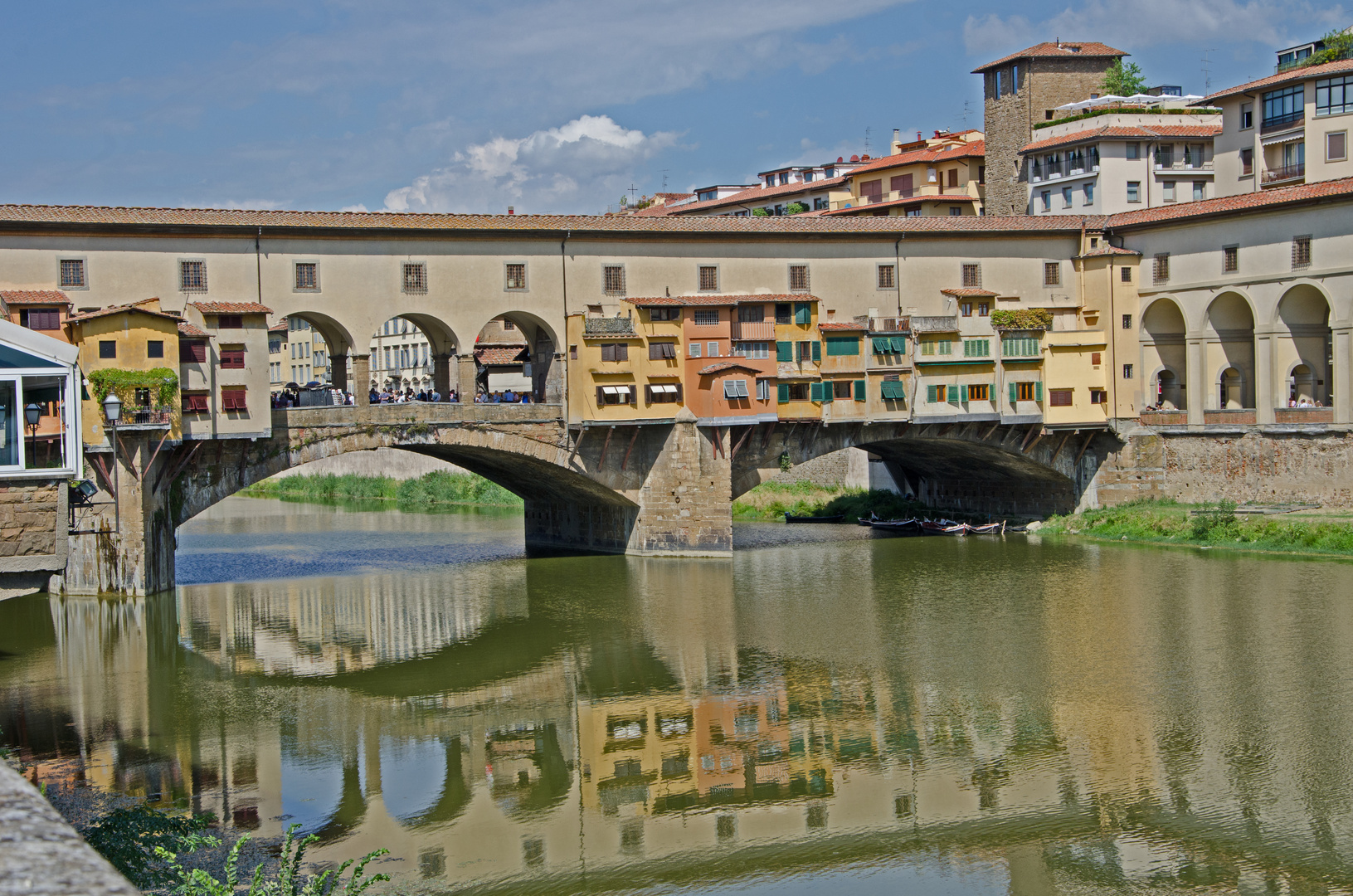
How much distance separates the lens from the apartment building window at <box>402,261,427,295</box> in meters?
35.6

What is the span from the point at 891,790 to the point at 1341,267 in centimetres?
2728

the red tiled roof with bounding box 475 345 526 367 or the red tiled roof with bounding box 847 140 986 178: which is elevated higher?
the red tiled roof with bounding box 847 140 986 178

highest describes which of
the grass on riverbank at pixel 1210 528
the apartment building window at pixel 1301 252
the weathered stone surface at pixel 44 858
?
the apartment building window at pixel 1301 252

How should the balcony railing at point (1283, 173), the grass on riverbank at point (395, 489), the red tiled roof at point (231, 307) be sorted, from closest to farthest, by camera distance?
the red tiled roof at point (231, 307) → the balcony railing at point (1283, 173) → the grass on riverbank at point (395, 489)

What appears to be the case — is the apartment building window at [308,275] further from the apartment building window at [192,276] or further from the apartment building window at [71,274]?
the apartment building window at [71,274]

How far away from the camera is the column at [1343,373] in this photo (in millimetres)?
37594

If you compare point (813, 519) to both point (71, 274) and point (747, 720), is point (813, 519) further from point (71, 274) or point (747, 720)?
point (747, 720)

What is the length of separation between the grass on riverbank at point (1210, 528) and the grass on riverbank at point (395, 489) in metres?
23.5

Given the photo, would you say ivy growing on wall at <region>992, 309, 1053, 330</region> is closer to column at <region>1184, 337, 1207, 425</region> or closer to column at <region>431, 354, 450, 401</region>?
column at <region>1184, 337, 1207, 425</region>

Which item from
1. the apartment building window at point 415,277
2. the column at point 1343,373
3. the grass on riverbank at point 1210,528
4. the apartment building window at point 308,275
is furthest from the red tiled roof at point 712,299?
the column at point 1343,373

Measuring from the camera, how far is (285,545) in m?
→ 44.1

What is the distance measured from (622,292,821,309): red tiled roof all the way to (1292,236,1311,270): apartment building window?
1345 centimetres

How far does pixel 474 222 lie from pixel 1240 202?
2177 centimetres

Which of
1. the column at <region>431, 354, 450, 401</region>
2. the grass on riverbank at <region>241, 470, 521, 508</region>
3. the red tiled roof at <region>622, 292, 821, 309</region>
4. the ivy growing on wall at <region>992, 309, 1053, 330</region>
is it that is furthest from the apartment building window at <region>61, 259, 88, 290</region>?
the grass on riverbank at <region>241, 470, 521, 508</region>
